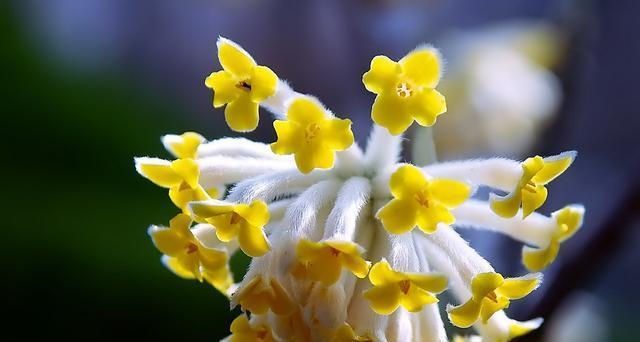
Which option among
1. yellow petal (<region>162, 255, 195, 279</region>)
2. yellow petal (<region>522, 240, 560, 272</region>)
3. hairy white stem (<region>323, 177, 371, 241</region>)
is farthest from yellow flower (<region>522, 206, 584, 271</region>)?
yellow petal (<region>162, 255, 195, 279</region>)

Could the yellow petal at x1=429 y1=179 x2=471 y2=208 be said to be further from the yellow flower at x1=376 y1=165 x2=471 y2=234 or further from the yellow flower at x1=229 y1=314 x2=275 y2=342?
the yellow flower at x1=229 y1=314 x2=275 y2=342

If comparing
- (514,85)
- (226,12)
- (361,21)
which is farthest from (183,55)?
(514,85)

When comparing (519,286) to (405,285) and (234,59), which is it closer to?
(405,285)

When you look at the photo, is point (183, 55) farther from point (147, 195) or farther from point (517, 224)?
point (517, 224)

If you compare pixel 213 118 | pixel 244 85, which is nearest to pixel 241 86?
pixel 244 85

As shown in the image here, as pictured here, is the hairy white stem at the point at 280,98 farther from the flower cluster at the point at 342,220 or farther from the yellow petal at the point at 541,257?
the yellow petal at the point at 541,257
